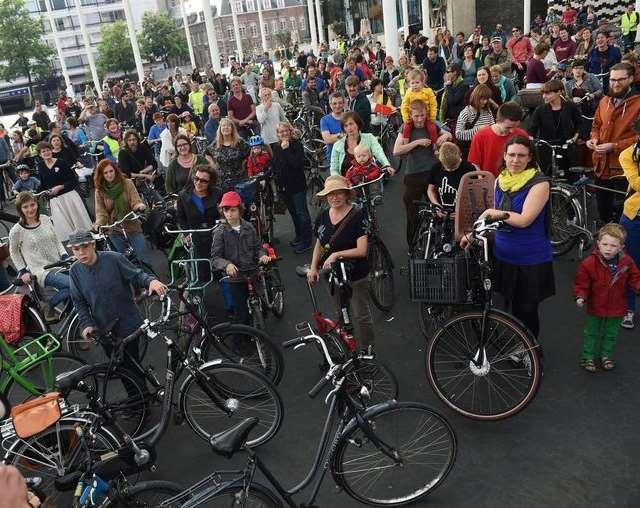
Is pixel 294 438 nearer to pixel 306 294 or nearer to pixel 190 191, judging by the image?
pixel 306 294

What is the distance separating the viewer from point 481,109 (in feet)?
20.9

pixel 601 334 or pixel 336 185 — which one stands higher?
pixel 336 185

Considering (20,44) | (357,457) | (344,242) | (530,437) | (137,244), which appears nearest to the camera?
(357,457)

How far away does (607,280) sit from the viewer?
13.4 feet

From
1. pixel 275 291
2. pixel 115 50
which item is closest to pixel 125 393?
pixel 275 291

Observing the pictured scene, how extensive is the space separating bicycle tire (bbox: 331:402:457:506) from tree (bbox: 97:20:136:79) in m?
70.0

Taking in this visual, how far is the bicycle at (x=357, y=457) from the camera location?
8.89ft

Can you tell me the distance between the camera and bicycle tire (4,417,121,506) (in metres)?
3.52

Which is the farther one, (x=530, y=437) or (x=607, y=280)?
(x=607, y=280)

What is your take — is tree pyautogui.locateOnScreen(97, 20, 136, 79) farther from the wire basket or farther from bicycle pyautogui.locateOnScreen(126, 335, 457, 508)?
bicycle pyautogui.locateOnScreen(126, 335, 457, 508)

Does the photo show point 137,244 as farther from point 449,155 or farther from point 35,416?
point 449,155

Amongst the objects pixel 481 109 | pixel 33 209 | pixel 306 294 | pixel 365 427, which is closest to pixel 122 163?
pixel 33 209

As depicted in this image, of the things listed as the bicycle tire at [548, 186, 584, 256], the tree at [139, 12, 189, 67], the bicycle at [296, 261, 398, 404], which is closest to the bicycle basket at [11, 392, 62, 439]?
the bicycle at [296, 261, 398, 404]

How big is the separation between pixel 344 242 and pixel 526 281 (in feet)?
4.62
